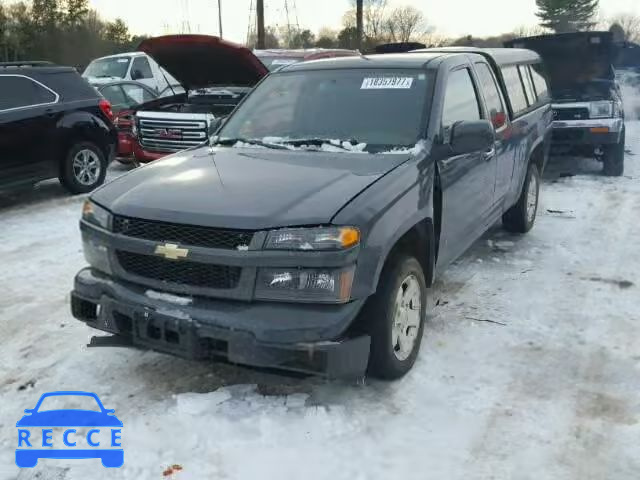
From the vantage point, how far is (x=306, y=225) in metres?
2.99

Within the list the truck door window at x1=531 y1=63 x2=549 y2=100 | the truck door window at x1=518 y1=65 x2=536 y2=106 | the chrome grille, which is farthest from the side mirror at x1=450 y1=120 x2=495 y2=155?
the chrome grille

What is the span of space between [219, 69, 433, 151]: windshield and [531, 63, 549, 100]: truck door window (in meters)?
3.06

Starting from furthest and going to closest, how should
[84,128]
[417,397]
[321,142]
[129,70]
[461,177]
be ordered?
[129,70]
[84,128]
[461,177]
[321,142]
[417,397]

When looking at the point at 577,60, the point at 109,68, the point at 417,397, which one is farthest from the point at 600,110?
the point at 109,68

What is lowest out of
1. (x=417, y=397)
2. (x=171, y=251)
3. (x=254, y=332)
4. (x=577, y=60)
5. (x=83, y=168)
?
(x=417, y=397)

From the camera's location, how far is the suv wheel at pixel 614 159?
921 centimetres

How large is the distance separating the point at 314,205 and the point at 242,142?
1413 millimetres

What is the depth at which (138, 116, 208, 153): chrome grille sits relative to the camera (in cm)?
891

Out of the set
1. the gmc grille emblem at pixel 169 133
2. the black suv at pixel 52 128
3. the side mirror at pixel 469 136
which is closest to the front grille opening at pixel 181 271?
the side mirror at pixel 469 136

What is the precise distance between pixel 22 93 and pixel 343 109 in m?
5.42

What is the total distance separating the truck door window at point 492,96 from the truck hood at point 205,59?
379cm

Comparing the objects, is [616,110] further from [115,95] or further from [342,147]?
[115,95]

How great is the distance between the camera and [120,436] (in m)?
3.08

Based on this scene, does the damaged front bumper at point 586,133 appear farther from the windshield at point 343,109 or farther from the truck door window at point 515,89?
the windshield at point 343,109
